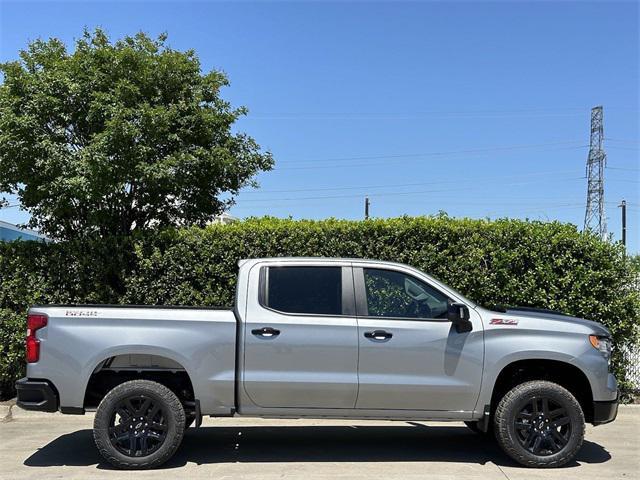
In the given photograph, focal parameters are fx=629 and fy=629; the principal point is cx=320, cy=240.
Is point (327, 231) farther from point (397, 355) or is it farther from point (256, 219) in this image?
point (397, 355)

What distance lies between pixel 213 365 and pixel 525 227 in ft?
17.1

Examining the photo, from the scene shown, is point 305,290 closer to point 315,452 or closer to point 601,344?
point 315,452

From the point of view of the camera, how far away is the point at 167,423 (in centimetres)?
573

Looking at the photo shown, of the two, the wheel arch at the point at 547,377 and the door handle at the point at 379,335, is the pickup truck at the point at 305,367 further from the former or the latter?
the wheel arch at the point at 547,377

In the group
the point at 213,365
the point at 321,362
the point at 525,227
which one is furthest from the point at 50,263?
the point at 525,227

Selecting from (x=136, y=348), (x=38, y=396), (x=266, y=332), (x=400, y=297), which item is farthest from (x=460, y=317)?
(x=38, y=396)

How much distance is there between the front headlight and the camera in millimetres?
5926

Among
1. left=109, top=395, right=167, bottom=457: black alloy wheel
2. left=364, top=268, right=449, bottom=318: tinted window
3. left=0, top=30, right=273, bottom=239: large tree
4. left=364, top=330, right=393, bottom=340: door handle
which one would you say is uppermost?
left=0, top=30, right=273, bottom=239: large tree

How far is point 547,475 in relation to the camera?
5652mm

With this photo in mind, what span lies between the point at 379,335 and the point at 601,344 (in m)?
2.18

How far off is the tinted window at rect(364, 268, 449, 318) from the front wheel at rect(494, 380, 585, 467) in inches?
41.1

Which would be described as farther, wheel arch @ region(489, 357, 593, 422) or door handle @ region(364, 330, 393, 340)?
wheel arch @ region(489, 357, 593, 422)

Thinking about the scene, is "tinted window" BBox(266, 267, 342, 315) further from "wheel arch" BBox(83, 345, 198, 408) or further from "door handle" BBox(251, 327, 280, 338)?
"wheel arch" BBox(83, 345, 198, 408)

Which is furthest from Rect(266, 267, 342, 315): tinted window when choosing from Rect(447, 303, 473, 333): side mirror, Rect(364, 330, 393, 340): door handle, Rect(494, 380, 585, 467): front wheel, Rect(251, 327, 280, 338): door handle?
Rect(494, 380, 585, 467): front wheel
